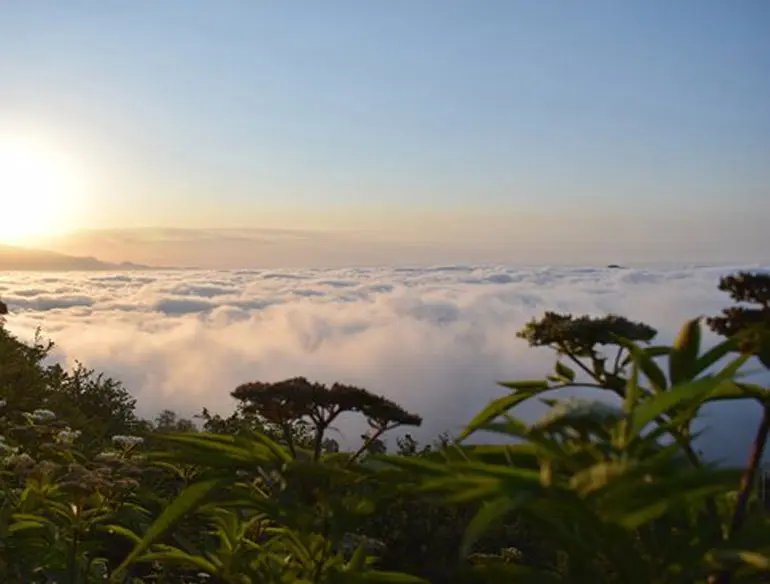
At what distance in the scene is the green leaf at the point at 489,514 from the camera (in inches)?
94.1

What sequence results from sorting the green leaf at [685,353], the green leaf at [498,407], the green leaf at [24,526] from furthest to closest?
the green leaf at [24,526] → the green leaf at [498,407] → the green leaf at [685,353]

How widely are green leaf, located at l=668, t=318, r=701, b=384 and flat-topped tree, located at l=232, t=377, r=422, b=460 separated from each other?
1.72 meters

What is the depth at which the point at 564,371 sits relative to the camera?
12.9 feet

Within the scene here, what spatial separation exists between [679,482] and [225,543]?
388 centimetres

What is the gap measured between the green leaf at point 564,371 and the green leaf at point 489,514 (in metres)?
1.49

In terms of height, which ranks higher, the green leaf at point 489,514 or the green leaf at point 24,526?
the green leaf at point 489,514

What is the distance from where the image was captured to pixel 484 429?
3105 mm

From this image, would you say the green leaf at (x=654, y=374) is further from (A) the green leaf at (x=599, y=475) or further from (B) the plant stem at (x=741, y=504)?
(A) the green leaf at (x=599, y=475)

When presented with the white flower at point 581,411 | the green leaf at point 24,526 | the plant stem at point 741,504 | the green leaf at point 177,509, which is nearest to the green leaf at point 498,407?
the white flower at point 581,411

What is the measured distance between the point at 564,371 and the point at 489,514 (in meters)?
1.62

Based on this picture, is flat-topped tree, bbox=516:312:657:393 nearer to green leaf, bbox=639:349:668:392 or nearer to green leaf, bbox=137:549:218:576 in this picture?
green leaf, bbox=639:349:668:392

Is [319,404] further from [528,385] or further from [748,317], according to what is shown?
[748,317]

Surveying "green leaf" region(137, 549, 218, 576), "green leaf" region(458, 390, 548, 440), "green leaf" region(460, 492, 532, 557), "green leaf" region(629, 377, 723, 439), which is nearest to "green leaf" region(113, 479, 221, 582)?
"green leaf" region(137, 549, 218, 576)

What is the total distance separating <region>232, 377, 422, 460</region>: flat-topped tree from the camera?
4527 mm
